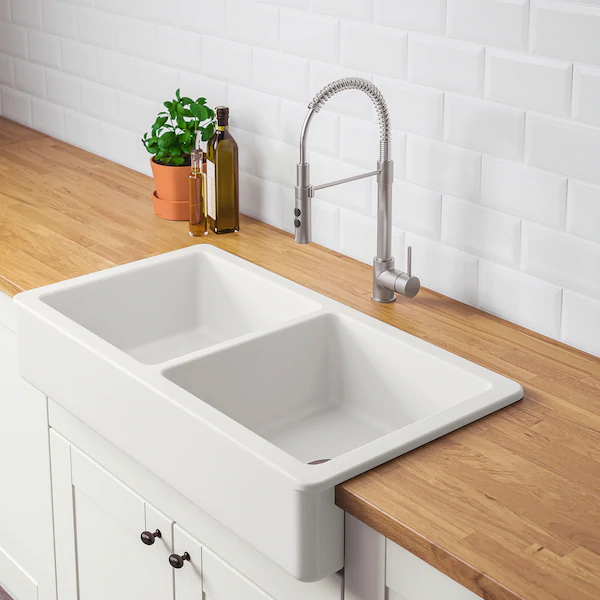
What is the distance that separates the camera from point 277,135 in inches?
85.0

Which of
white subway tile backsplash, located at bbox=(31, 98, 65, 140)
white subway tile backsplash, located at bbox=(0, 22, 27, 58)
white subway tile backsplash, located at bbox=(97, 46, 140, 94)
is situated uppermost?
white subway tile backsplash, located at bbox=(0, 22, 27, 58)

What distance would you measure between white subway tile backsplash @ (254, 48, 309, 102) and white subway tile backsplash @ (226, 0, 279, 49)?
0.03m

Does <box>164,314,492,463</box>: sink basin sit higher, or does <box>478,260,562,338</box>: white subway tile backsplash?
<box>478,260,562,338</box>: white subway tile backsplash

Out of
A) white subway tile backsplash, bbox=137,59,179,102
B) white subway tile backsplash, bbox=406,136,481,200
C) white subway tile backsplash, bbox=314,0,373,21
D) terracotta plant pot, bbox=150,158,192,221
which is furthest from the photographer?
white subway tile backsplash, bbox=137,59,179,102

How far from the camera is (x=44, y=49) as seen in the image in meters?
2.90

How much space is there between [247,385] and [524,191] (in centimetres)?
58

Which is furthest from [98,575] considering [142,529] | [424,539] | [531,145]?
[531,145]

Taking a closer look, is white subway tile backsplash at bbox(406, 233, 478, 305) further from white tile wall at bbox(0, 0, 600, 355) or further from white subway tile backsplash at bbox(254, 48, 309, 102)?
white subway tile backsplash at bbox(254, 48, 309, 102)

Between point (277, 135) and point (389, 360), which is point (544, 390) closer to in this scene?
point (389, 360)

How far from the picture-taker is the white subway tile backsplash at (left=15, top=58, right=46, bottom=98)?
2949mm

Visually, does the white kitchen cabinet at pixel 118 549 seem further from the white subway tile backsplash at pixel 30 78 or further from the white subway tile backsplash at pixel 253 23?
the white subway tile backsplash at pixel 30 78

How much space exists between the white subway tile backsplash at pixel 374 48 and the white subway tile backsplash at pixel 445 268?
1.08 feet

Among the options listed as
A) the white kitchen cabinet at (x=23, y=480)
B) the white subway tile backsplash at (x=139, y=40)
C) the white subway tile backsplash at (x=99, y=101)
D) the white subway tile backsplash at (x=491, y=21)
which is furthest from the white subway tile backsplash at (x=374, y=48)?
the white subway tile backsplash at (x=99, y=101)

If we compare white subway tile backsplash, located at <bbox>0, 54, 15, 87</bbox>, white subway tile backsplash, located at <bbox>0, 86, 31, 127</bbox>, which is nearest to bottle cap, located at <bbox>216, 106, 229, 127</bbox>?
white subway tile backsplash, located at <bbox>0, 86, 31, 127</bbox>
